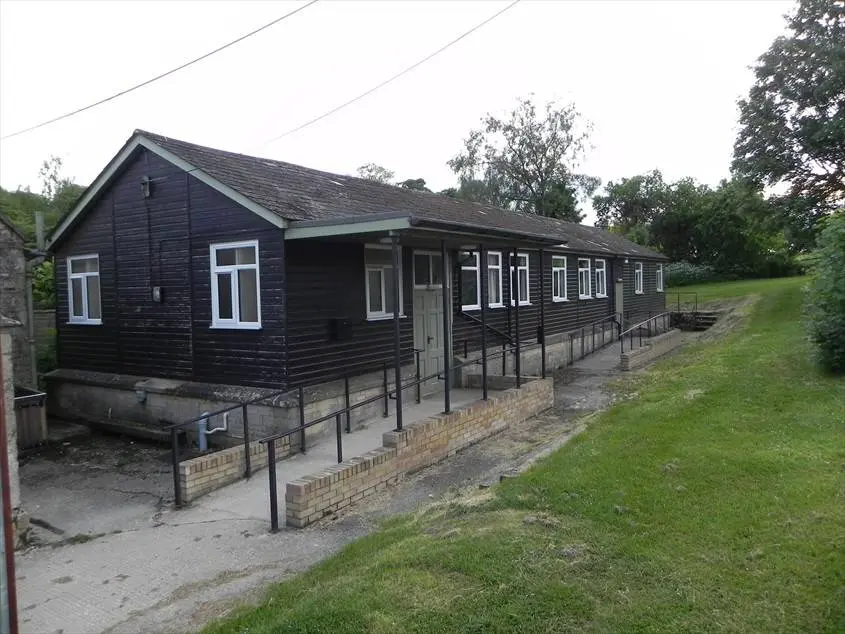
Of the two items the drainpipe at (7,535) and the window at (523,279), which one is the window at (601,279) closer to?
the window at (523,279)

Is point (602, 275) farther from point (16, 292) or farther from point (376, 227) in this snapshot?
point (16, 292)

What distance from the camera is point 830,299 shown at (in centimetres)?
973

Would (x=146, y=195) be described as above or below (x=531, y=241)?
above

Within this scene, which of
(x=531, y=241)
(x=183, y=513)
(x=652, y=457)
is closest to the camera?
(x=652, y=457)

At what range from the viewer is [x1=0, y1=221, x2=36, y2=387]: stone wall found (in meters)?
12.8

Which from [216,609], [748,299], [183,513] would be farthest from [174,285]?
[748,299]

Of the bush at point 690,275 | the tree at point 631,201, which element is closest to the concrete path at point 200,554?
the bush at point 690,275

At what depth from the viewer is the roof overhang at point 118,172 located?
9.66 m

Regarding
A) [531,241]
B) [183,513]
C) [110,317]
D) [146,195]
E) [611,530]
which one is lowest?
[183,513]

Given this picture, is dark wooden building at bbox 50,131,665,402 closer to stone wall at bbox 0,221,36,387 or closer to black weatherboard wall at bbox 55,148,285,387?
black weatherboard wall at bbox 55,148,285,387

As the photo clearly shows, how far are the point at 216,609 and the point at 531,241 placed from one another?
8158 millimetres

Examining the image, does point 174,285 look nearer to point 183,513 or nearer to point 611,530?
point 183,513

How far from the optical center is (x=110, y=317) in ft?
41.0

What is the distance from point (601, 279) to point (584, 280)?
1.92 m
